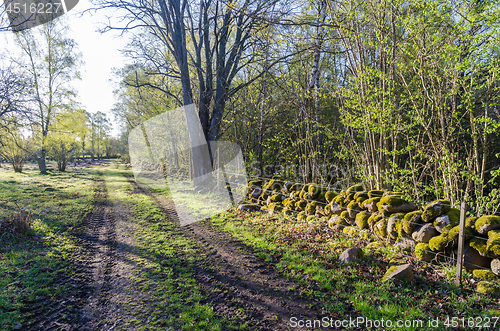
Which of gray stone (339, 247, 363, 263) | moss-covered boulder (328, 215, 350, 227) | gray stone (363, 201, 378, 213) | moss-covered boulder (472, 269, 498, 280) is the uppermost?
gray stone (363, 201, 378, 213)

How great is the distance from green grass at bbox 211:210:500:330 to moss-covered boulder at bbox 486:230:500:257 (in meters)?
0.55

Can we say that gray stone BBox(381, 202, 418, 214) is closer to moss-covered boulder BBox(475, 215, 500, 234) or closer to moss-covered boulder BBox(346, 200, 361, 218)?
moss-covered boulder BBox(346, 200, 361, 218)

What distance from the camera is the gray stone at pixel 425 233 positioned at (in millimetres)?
3688

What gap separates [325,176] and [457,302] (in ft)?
18.2

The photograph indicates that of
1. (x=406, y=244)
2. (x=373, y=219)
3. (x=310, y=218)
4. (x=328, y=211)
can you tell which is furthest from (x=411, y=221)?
(x=310, y=218)

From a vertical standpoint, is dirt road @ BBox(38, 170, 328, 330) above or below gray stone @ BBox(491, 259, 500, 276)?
below

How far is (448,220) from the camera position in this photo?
357cm

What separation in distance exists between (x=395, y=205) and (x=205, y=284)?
12.1 ft

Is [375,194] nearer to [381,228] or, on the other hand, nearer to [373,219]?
[373,219]

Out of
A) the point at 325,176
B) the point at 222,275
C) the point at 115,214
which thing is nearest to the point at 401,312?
the point at 222,275

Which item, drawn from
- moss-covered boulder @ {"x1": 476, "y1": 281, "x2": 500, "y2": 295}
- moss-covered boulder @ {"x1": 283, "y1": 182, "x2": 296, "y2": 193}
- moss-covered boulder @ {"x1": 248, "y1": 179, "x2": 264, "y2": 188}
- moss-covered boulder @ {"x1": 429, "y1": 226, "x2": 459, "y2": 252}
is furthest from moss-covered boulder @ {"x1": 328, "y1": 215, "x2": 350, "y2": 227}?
moss-covered boulder @ {"x1": 248, "y1": 179, "x2": 264, "y2": 188}

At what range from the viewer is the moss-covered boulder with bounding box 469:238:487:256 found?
3084mm

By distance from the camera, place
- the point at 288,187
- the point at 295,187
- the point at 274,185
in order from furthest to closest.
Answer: the point at 274,185
the point at 288,187
the point at 295,187

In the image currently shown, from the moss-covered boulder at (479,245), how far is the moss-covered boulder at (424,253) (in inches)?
21.6
